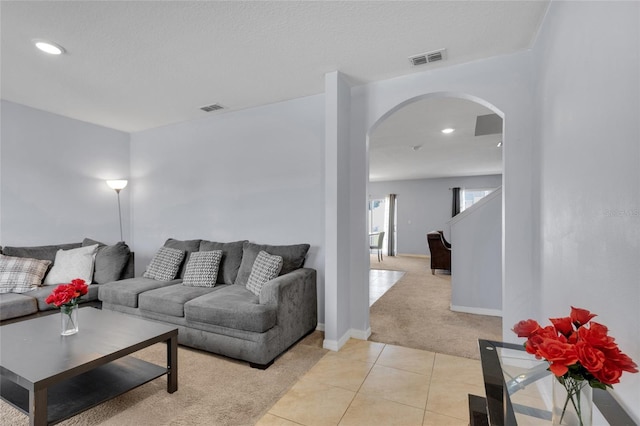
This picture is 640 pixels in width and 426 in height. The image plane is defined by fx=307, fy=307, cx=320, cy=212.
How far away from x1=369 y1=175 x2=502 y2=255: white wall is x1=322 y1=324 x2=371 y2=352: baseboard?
23.3 ft

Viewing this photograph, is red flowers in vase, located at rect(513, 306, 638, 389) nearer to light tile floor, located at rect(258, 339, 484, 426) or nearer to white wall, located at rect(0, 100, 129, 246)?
light tile floor, located at rect(258, 339, 484, 426)

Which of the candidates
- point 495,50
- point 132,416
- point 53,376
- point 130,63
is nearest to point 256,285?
point 132,416

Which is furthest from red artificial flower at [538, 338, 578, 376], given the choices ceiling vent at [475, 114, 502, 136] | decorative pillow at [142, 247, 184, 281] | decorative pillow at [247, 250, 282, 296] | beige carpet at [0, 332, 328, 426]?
decorative pillow at [142, 247, 184, 281]

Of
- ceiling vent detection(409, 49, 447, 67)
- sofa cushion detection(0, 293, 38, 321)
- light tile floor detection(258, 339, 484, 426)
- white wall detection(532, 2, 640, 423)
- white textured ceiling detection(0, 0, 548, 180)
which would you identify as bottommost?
light tile floor detection(258, 339, 484, 426)

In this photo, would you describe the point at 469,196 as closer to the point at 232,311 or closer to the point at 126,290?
the point at 232,311

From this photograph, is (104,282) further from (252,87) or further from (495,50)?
(495,50)

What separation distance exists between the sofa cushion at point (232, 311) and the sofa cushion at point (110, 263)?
160 centimetres

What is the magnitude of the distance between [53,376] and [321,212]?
240cm

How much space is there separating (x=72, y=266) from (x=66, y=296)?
2.03 metres

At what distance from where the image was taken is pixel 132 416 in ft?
6.08

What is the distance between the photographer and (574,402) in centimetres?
85

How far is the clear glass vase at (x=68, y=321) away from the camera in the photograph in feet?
6.59

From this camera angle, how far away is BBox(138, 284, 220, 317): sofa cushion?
9.22ft

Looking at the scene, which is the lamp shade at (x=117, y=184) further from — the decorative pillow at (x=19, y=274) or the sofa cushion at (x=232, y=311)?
the sofa cushion at (x=232, y=311)
